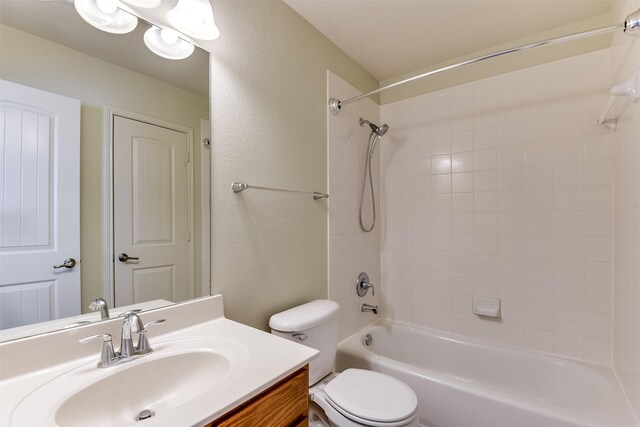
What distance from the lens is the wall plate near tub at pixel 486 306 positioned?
6.34 feet

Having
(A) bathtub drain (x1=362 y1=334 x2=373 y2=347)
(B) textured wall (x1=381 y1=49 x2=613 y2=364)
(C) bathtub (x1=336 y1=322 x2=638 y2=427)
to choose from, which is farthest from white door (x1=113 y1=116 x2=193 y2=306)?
(B) textured wall (x1=381 y1=49 x2=613 y2=364)

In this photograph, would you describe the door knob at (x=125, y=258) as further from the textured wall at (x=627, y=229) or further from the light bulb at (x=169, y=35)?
the textured wall at (x=627, y=229)

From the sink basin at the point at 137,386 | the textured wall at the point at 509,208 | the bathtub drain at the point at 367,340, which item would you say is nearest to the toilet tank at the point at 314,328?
the sink basin at the point at 137,386

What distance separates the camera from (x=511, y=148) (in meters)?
1.91

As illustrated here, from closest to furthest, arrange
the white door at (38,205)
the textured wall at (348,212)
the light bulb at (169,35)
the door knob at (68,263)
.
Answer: the white door at (38,205), the door knob at (68,263), the light bulb at (169,35), the textured wall at (348,212)

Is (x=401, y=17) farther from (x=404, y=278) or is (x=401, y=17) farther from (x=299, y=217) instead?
(x=404, y=278)

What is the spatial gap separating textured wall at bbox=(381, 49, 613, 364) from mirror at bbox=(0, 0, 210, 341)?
1.61m

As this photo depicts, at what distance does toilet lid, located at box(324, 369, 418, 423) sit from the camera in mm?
1154

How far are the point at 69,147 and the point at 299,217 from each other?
101 centimetres

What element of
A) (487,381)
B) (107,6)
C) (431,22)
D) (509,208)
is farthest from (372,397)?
(431,22)

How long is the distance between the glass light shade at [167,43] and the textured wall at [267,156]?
0.11 meters

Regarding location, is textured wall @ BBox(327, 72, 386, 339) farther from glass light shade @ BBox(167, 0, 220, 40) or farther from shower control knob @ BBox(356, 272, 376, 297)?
glass light shade @ BBox(167, 0, 220, 40)

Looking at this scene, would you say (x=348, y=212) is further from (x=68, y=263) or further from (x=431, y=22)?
(x=68, y=263)

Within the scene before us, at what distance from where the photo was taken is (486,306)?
6.45 ft
